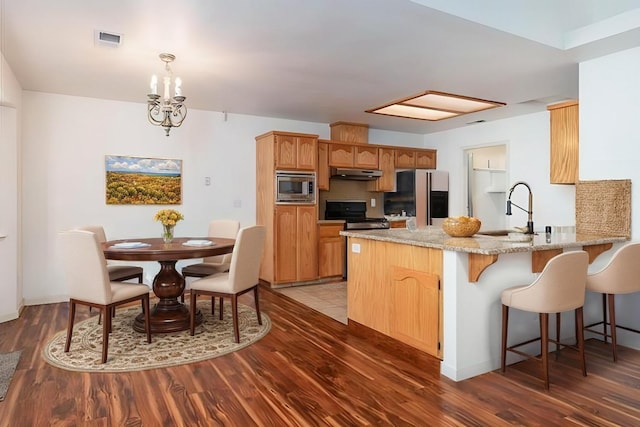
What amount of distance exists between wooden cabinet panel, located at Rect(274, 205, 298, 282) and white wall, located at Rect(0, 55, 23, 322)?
2.83 m

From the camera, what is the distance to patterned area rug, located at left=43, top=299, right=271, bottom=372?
112 inches

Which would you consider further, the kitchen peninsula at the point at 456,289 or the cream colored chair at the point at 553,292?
the kitchen peninsula at the point at 456,289

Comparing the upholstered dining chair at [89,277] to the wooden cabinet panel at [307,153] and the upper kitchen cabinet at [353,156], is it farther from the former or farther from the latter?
the upper kitchen cabinet at [353,156]

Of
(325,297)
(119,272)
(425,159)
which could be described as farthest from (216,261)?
(425,159)

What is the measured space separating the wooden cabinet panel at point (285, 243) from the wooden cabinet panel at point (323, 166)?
0.67 metres

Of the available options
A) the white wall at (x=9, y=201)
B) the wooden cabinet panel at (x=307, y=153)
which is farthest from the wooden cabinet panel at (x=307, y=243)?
the white wall at (x=9, y=201)

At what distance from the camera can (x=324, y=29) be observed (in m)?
2.88

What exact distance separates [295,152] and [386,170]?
5.75ft

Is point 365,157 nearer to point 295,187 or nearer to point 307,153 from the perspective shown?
point 307,153

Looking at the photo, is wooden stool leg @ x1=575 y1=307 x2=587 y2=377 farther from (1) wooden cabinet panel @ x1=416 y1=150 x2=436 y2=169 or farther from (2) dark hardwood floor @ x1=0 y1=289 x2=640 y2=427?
(1) wooden cabinet panel @ x1=416 y1=150 x2=436 y2=169

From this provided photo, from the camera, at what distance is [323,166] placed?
594 cm

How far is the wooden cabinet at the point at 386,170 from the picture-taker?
646 centimetres

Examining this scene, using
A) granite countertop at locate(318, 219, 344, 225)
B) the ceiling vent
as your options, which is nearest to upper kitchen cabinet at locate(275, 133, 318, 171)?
granite countertop at locate(318, 219, 344, 225)

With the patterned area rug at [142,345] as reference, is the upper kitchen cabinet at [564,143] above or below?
above
